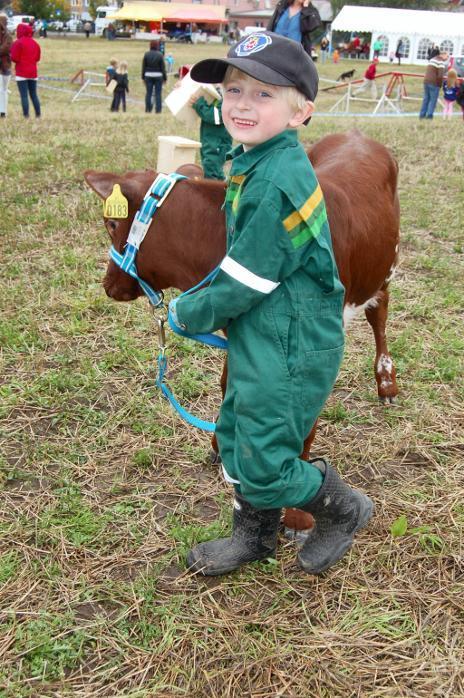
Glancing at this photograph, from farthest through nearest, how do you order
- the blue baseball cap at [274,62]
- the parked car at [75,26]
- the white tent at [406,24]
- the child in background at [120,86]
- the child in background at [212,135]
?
the parked car at [75,26] → the white tent at [406,24] → the child in background at [120,86] → the child in background at [212,135] → the blue baseball cap at [274,62]

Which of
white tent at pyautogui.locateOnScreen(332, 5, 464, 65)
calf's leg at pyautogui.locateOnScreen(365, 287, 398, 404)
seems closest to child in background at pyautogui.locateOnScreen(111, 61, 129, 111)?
calf's leg at pyautogui.locateOnScreen(365, 287, 398, 404)

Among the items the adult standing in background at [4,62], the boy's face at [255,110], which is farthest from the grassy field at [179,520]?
the adult standing in background at [4,62]

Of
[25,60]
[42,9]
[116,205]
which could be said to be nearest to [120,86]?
[25,60]

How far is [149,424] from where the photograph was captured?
381 centimetres

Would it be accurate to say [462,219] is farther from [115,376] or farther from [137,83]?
[137,83]

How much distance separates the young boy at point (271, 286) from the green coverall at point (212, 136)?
187 inches

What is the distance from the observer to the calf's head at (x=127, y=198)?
2797mm

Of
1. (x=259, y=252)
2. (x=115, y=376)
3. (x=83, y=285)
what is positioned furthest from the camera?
(x=83, y=285)

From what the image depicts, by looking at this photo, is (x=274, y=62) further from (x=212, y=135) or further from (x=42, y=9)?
(x=42, y=9)

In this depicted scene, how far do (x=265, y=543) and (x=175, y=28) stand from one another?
268ft

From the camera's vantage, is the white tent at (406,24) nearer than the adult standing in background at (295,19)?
No

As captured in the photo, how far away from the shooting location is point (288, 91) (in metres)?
2.19

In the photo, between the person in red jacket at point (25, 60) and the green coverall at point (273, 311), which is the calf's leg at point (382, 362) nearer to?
the green coverall at point (273, 311)

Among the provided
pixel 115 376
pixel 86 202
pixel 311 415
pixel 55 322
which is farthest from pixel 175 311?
pixel 86 202
